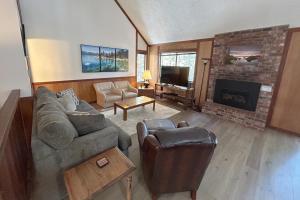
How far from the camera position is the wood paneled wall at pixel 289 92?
10.3 feet

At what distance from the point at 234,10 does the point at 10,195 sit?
4.66m

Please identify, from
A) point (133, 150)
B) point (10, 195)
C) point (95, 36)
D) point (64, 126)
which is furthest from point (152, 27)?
point (10, 195)

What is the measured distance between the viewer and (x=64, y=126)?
145 cm

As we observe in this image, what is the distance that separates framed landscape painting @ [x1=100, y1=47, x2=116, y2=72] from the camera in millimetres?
5078

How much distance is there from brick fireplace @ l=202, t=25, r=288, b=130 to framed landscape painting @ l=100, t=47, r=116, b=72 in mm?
3448

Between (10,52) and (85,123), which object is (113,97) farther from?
(85,123)

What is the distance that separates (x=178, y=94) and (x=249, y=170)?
3552mm

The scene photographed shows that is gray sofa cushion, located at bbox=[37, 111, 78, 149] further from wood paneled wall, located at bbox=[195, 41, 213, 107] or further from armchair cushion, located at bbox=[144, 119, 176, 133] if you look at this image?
wood paneled wall, located at bbox=[195, 41, 213, 107]

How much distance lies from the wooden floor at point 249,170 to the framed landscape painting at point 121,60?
361 cm

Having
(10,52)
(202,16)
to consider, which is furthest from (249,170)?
(10,52)

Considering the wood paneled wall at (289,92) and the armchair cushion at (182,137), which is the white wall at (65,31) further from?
the wood paneled wall at (289,92)

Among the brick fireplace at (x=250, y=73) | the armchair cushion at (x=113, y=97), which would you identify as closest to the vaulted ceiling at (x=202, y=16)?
the brick fireplace at (x=250, y=73)

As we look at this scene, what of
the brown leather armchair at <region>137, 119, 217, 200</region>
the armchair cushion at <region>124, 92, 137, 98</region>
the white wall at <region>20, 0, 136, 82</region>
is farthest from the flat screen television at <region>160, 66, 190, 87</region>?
the brown leather armchair at <region>137, 119, 217, 200</region>

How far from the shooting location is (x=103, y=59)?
5125 millimetres
